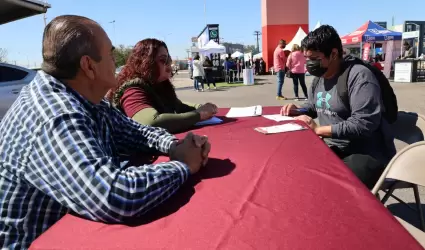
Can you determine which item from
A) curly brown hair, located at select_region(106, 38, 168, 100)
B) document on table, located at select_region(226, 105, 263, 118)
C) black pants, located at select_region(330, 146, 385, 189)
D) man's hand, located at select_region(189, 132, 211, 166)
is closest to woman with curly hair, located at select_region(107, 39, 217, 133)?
curly brown hair, located at select_region(106, 38, 168, 100)

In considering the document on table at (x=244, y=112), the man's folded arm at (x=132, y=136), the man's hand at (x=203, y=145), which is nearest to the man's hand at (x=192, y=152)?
the man's hand at (x=203, y=145)

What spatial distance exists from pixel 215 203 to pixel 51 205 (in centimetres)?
55

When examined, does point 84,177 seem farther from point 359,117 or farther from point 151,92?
point 359,117

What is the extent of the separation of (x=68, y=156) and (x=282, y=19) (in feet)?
87.9

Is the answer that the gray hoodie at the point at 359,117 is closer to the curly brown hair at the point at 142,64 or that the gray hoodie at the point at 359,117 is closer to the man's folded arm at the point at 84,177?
the curly brown hair at the point at 142,64

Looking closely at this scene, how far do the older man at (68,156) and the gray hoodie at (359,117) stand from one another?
54.0 inches

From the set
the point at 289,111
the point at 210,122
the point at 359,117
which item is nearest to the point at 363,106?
the point at 359,117

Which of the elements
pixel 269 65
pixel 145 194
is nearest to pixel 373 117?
pixel 145 194

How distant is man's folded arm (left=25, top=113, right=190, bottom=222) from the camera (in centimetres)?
97

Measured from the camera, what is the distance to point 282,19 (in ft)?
84.8

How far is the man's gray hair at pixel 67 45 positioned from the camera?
3.90ft

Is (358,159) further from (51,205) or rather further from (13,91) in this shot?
(13,91)

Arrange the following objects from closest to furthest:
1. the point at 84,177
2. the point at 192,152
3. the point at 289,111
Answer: the point at 84,177, the point at 192,152, the point at 289,111

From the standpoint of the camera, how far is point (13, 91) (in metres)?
6.94
